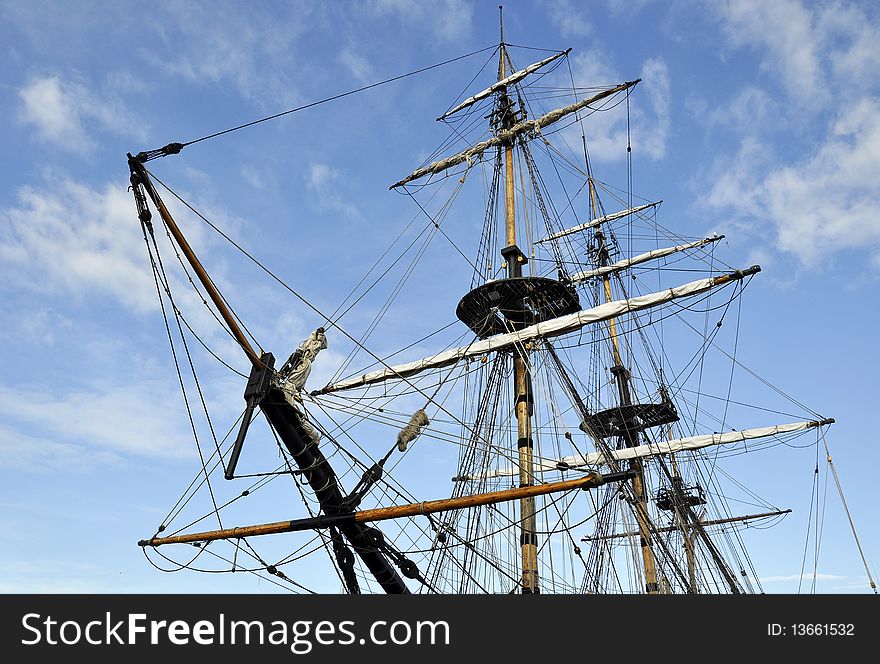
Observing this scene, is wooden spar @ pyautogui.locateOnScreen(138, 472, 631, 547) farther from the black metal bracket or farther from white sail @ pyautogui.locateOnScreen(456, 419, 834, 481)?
white sail @ pyautogui.locateOnScreen(456, 419, 834, 481)

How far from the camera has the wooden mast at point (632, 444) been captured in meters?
29.7

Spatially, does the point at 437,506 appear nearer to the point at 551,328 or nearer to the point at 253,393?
the point at 253,393

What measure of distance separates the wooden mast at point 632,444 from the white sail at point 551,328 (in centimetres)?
528

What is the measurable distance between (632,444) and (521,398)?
13683 millimetres

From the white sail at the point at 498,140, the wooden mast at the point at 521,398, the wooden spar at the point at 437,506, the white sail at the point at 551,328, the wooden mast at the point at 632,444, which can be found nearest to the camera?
the wooden spar at the point at 437,506

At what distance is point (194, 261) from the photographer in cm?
1186

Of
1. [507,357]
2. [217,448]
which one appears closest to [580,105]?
[507,357]

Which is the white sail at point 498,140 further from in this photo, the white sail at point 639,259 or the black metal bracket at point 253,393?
the black metal bracket at point 253,393

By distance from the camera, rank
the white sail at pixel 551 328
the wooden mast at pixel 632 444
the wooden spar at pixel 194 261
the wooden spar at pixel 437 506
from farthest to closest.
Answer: the wooden mast at pixel 632 444 < the white sail at pixel 551 328 < the wooden spar at pixel 437 506 < the wooden spar at pixel 194 261

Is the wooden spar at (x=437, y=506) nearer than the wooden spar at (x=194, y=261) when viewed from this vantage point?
No

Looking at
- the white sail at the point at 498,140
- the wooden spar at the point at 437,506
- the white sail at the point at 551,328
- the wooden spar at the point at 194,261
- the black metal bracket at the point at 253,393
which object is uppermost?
the white sail at the point at 498,140

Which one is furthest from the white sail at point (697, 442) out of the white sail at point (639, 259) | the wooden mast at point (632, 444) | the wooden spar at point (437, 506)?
the wooden spar at point (437, 506)

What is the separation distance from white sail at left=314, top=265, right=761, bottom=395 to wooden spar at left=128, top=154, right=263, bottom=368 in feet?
25.5
